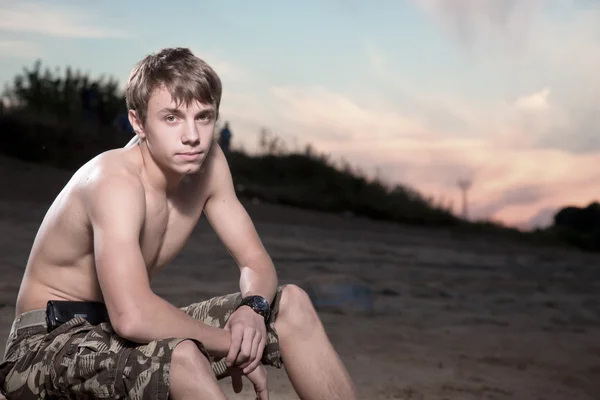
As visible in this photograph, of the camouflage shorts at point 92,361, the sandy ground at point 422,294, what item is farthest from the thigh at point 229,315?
the sandy ground at point 422,294

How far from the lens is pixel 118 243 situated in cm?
251

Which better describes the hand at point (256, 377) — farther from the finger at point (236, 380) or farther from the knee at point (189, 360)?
the knee at point (189, 360)

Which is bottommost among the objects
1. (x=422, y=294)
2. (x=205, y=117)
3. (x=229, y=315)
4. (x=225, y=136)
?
(x=422, y=294)

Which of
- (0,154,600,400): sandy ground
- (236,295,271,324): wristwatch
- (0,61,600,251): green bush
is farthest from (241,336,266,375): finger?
(0,61,600,251): green bush

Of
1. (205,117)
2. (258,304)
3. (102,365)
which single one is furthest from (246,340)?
(205,117)

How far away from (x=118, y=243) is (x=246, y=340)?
44cm

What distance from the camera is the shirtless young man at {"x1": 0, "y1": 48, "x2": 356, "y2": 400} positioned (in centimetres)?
247

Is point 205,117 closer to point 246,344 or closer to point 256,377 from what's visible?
point 246,344

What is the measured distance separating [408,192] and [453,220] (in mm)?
934

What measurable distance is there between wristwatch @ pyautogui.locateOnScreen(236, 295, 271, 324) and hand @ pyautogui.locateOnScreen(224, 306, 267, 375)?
0.12 feet

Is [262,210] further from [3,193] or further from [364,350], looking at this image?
[364,350]

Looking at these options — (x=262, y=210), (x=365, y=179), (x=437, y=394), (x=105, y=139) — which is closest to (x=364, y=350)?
(x=437, y=394)

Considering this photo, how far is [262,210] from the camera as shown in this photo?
40.4ft

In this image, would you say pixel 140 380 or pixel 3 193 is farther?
pixel 3 193
